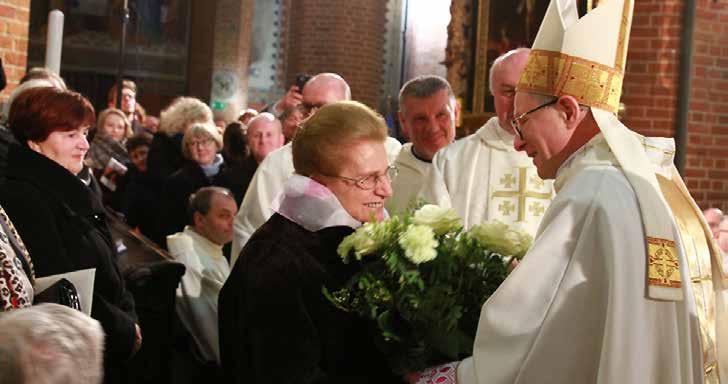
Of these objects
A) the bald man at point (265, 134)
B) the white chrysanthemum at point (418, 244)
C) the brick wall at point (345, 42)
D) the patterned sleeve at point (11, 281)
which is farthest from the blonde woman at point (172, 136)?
the brick wall at point (345, 42)

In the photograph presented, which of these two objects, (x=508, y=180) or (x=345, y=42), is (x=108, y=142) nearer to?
(x=508, y=180)

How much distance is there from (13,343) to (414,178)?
374 centimetres

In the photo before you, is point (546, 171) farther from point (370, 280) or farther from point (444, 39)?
point (444, 39)

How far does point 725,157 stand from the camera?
857 cm

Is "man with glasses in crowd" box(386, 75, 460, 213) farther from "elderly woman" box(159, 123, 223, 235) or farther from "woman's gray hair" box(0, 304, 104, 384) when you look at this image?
"woman's gray hair" box(0, 304, 104, 384)

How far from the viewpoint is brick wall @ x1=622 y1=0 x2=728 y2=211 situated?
820cm

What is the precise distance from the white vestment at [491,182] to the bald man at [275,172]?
0.82m

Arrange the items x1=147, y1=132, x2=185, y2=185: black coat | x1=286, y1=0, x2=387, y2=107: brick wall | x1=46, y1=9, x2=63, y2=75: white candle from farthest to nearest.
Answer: x1=286, y1=0, x2=387, y2=107: brick wall < x1=147, y1=132, x2=185, y2=185: black coat < x1=46, y1=9, x2=63, y2=75: white candle

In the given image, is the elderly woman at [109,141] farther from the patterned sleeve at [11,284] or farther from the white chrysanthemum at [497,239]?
the white chrysanthemum at [497,239]

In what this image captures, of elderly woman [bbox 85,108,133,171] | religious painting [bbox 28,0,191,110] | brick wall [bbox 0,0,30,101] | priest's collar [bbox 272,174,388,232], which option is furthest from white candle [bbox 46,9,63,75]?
religious painting [bbox 28,0,191,110]

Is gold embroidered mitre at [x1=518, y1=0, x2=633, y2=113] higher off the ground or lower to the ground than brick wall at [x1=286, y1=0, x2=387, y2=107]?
lower

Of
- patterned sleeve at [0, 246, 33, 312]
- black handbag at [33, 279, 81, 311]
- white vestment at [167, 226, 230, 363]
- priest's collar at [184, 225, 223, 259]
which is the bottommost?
white vestment at [167, 226, 230, 363]

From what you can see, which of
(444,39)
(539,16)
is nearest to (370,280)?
(539,16)

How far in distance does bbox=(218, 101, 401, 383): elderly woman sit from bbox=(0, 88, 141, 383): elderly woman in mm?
968
